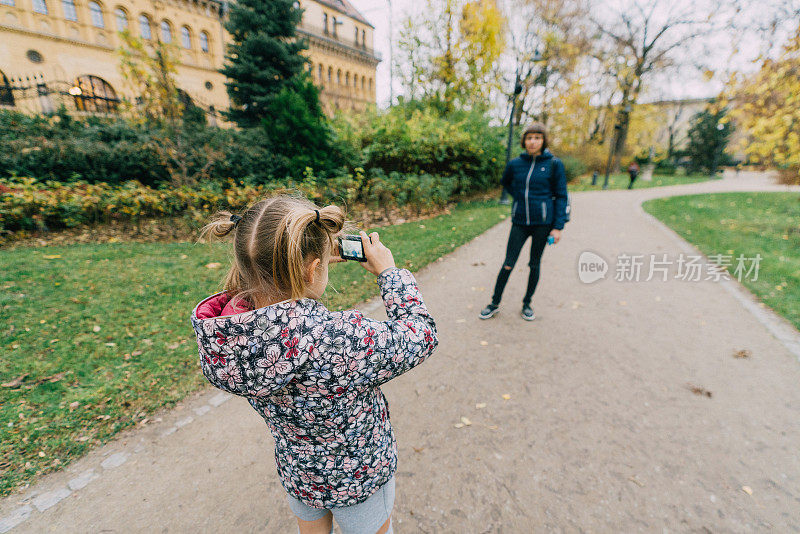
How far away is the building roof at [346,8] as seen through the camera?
3554 cm

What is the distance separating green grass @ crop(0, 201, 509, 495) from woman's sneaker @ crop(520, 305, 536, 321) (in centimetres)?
192

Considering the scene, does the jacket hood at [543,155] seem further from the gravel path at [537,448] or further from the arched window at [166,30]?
the arched window at [166,30]

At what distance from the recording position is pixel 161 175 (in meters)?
8.36

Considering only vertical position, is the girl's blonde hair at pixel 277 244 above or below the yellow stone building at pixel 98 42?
below

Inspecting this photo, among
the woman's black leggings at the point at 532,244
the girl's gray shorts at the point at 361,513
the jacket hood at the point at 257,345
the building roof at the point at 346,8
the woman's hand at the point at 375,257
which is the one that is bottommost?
the girl's gray shorts at the point at 361,513

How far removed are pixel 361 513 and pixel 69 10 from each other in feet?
110

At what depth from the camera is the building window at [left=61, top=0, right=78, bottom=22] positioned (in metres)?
21.4

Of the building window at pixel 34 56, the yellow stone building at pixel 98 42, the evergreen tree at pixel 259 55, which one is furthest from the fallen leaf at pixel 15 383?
the building window at pixel 34 56

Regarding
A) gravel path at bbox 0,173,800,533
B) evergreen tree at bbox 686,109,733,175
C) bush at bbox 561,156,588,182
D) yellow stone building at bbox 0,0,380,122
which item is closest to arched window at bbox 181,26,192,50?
yellow stone building at bbox 0,0,380,122

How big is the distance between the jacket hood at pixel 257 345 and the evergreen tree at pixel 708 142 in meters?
49.0

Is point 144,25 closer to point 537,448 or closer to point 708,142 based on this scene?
point 537,448

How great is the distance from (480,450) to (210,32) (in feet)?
116

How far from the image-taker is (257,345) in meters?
0.85

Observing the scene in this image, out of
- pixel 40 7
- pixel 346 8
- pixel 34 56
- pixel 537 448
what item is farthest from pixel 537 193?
pixel 346 8
